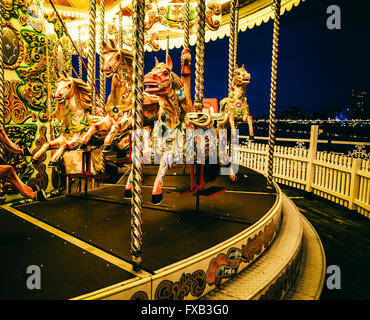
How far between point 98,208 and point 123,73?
160 centimetres

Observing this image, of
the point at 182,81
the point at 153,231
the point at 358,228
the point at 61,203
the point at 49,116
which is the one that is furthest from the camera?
the point at 358,228

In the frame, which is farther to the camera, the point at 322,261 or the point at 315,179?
the point at 315,179

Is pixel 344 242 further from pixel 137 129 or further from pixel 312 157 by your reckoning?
pixel 137 129

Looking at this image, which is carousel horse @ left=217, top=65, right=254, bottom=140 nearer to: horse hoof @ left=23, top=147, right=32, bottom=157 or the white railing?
the white railing

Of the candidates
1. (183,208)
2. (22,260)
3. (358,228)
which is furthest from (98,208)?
(358,228)

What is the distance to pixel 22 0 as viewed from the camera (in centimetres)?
298

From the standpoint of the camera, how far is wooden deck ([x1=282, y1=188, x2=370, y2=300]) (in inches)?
98.8

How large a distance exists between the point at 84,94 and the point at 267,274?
2951 millimetres

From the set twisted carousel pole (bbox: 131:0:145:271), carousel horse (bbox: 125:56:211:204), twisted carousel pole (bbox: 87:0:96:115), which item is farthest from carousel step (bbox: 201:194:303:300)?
twisted carousel pole (bbox: 87:0:96:115)

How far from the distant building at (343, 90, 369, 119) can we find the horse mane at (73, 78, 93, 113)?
50.3m

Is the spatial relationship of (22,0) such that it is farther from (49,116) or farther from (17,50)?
(49,116)

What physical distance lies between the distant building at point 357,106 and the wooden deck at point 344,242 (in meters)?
47.0

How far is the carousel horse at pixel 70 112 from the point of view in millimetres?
3244
